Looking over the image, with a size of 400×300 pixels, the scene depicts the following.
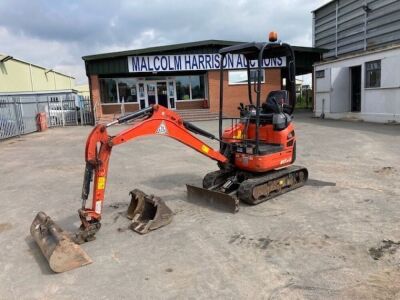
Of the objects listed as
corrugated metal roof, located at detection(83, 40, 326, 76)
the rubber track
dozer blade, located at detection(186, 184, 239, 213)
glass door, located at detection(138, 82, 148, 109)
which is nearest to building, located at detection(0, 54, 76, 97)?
corrugated metal roof, located at detection(83, 40, 326, 76)

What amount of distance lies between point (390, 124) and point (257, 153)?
44.3 feet

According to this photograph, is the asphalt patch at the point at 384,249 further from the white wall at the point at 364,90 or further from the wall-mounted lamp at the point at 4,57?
the wall-mounted lamp at the point at 4,57

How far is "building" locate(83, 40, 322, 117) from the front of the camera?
83.0ft

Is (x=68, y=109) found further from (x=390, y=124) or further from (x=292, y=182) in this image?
(x=292, y=182)

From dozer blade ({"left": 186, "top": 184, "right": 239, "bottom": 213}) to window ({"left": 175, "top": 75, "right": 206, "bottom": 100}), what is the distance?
21685 millimetres

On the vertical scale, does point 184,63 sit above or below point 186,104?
above

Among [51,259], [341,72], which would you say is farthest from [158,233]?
[341,72]

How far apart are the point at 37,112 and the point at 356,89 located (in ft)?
63.9

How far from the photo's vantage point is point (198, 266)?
4387mm

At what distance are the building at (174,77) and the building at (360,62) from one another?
2.77 m

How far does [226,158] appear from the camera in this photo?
6898 mm

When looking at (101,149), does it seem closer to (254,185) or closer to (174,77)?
(254,185)

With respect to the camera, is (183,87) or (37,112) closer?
(37,112)

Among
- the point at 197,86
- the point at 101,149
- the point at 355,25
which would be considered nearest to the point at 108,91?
the point at 197,86
